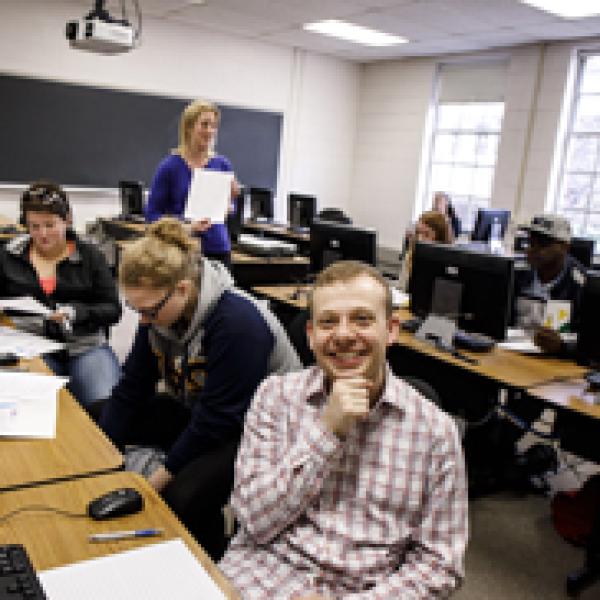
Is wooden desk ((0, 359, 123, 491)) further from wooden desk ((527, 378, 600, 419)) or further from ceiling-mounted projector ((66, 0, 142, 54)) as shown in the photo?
ceiling-mounted projector ((66, 0, 142, 54))

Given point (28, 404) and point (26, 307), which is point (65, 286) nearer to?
point (26, 307)

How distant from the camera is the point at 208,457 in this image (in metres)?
1.54

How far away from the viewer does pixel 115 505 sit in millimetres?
1094

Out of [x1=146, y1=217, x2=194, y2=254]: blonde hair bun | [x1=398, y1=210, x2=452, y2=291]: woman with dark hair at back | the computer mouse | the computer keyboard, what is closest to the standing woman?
the computer keyboard

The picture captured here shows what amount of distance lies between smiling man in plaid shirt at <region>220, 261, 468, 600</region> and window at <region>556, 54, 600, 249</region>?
5508 mm

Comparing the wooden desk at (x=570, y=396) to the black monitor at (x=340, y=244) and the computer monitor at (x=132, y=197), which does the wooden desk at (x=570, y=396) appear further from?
the computer monitor at (x=132, y=197)

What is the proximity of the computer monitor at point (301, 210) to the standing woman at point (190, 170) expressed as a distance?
8.61ft

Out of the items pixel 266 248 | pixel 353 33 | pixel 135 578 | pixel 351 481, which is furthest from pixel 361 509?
pixel 353 33

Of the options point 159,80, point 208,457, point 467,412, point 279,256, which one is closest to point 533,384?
point 467,412

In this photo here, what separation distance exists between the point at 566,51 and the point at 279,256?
3.87 metres

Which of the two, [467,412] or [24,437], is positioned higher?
[24,437]

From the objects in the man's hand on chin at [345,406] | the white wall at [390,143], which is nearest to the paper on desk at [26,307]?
the man's hand on chin at [345,406]

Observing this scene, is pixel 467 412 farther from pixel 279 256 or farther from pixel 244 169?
pixel 244 169

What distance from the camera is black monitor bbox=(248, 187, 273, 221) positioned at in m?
6.67
